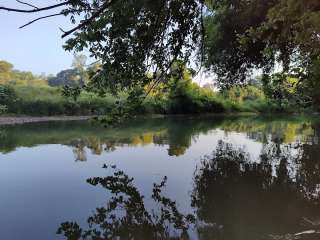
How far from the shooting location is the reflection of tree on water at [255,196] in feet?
16.1

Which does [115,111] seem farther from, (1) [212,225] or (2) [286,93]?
(2) [286,93]

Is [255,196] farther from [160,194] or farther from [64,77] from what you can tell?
[64,77]

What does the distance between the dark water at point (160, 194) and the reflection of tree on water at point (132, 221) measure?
12 mm

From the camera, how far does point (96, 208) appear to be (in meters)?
5.86

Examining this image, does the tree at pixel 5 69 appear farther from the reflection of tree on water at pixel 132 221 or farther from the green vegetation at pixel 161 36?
the reflection of tree on water at pixel 132 221

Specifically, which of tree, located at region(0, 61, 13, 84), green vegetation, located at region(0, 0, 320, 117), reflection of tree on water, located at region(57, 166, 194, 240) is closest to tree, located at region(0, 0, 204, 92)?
green vegetation, located at region(0, 0, 320, 117)

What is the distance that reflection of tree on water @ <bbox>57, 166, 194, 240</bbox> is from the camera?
4.80m

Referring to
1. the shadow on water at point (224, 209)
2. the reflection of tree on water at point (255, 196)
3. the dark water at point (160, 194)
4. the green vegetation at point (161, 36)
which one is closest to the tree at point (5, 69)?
the dark water at point (160, 194)

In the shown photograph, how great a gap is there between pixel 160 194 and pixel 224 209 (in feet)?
4.00

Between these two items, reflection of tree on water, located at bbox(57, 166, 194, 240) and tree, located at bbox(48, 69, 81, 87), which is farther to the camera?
tree, located at bbox(48, 69, 81, 87)

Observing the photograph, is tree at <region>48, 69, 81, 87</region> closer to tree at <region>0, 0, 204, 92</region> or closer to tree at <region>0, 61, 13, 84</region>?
tree at <region>0, 61, 13, 84</region>

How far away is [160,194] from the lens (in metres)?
6.56

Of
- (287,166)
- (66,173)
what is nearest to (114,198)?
(66,173)

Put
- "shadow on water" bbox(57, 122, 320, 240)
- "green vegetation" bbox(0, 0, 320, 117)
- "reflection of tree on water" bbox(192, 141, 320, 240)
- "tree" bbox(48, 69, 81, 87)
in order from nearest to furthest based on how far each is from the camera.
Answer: "green vegetation" bbox(0, 0, 320, 117) < "shadow on water" bbox(57, 122, 320, 240) < "reflection of tree on water" bbox(192, 141, 320, 240) < "tree" bbox(48, 69, 81, 87)
